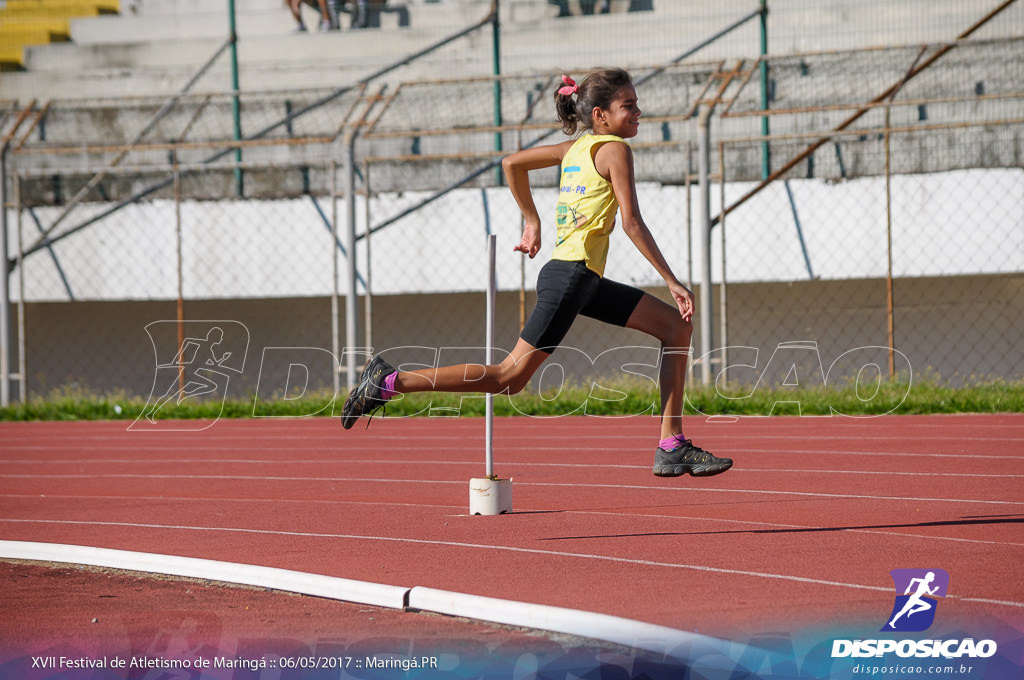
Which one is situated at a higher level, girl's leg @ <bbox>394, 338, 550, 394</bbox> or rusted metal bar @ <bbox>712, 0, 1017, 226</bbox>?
rusted metal bar @ <bbox>712, 0, 1017, 226</bbox>

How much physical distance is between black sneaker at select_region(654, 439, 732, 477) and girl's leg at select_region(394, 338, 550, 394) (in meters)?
0.77

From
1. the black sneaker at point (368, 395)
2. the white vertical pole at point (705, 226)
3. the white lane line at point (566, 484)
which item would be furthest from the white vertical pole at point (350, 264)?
the black sneaker at point (368, 395)

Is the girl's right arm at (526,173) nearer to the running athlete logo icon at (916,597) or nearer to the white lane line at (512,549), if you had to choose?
the white lane line at (512,549)

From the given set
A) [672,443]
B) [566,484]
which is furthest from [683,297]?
[566,484]

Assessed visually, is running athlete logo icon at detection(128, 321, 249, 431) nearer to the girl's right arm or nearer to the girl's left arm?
the girl's right arm

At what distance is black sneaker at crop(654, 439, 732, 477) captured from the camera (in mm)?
5613

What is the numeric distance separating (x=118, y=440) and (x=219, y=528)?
17.7ft

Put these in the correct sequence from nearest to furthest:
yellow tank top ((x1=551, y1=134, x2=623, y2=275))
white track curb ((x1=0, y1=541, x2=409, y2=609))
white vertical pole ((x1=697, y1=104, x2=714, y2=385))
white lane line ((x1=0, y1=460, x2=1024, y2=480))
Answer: white track curb ((x1=0, y1=541, x2=409, y2=609)), yellow tank top ((x1=551, y1=134, x2=623, y2=275)), white lane line ((x1=0, y1=460, x2=1024, y2=480)), white vertical pole ((x1=697, y1=104, x2=714, y2=385))

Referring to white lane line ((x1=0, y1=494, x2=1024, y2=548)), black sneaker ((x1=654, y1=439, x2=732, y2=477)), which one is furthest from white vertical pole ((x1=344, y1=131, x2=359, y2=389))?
black sneaker ((x1=654, y1=439, x2=732, y2=477))

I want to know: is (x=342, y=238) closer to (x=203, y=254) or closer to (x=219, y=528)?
(x=203, y=254)

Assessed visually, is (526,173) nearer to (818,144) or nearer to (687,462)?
(687,462)

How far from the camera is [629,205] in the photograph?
5.46 metres

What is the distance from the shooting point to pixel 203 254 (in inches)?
581

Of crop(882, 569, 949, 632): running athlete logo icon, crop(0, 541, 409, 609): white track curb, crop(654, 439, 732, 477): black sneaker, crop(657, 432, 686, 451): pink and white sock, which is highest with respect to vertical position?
crop(657, 432, 686, 451): pink and white sock
